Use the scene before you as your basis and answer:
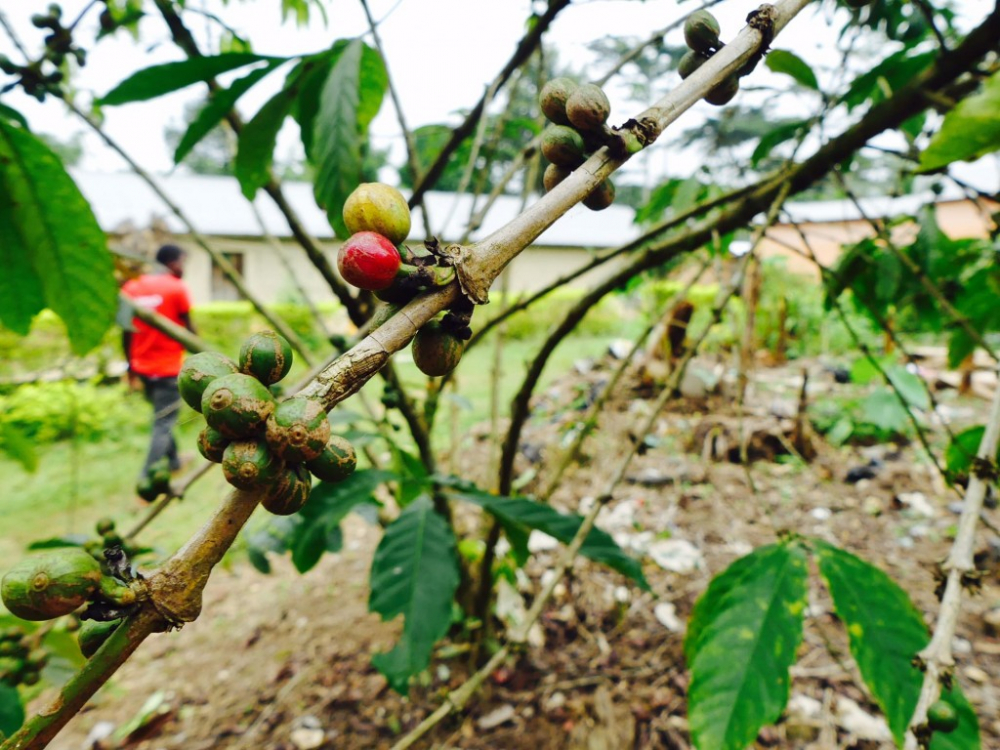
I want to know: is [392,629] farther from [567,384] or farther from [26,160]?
[567,384]

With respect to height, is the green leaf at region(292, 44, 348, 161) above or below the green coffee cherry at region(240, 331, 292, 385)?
above


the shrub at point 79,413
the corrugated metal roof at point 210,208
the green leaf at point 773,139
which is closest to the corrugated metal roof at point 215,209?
the corrugated metal roof at point 210,208

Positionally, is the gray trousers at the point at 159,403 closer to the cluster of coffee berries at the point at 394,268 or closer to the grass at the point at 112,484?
the grass at the point at 112,484

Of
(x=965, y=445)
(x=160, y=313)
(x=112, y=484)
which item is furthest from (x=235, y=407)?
(x=112, y=484)

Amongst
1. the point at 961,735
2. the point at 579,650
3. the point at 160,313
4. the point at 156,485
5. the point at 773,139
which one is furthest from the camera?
the point at 160,313

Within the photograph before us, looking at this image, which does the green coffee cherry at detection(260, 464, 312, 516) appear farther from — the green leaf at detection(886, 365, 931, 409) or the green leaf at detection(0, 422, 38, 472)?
the green leaf at detection(886, 365, 931, 409)

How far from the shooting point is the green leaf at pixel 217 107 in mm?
1047

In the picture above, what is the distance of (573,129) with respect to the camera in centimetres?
54

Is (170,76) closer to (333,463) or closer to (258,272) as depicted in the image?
(333,463)

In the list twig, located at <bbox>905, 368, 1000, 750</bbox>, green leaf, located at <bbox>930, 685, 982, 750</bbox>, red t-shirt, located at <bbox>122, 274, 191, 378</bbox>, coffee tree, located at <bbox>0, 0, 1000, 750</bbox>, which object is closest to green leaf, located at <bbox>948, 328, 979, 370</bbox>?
coffee tree, located at <bbox>0, 0, 1000, 750</bbox>

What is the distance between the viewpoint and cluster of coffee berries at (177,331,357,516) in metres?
0.40

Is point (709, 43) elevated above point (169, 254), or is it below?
below

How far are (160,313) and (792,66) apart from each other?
4092 millimetres

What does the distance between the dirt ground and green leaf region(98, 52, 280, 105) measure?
3.71 feet
